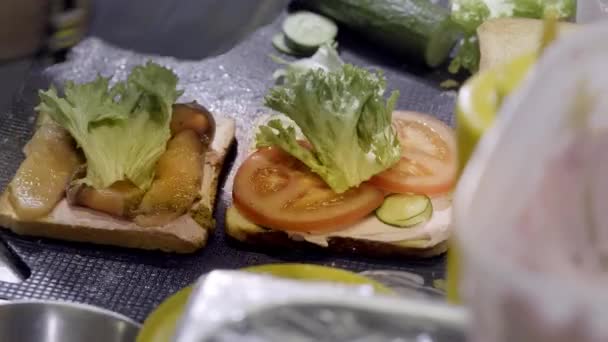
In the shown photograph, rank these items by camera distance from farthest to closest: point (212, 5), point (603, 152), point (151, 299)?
point (212, 5)
point (151, 299)
point (603, 152)

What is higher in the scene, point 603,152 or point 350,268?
point 603,152

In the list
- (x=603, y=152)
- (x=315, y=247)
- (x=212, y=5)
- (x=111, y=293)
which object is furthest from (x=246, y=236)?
(x=212, y=5)

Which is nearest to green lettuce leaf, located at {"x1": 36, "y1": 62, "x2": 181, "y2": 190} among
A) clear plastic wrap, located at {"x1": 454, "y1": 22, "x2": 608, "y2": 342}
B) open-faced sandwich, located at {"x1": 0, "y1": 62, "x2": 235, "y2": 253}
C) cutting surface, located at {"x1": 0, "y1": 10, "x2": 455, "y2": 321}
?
open-faced sandwich, located at {"x1": 0, "y1": 62, "x2": 235, "y2": 253}

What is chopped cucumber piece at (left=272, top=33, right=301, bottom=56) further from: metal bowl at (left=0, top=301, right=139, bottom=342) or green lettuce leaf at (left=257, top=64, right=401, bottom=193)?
metal bowl at (left=0, top=301, right=139, bottom=342)

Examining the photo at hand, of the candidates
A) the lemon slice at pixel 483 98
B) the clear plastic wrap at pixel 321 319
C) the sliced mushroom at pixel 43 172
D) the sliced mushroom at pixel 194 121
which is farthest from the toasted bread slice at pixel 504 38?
the clear plastic wrap at pixel 321 319

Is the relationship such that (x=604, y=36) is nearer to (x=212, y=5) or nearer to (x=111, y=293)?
(x=111, y=293)

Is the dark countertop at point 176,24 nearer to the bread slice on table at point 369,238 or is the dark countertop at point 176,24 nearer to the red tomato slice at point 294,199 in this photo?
the red tomato slice at point 294,199

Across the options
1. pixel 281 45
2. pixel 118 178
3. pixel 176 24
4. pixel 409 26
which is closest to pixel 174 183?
pixel 118 178
